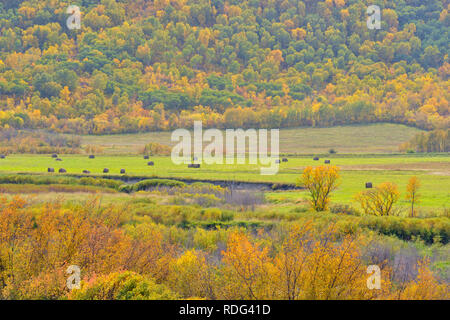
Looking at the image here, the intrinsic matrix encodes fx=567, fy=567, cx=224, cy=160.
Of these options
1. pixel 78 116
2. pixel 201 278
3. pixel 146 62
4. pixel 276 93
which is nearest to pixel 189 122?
pixel 78 116

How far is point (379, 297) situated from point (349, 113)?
110046 mm

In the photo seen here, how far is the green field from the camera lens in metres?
42.6

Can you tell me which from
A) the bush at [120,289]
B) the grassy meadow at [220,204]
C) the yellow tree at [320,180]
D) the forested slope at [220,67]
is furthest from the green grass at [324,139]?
the bush at [120,289]

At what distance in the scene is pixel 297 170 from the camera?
191 ft

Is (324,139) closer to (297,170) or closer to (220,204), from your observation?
(297,170)

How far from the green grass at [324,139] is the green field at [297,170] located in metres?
16.1

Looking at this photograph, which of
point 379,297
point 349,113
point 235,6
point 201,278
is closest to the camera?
point 379,297

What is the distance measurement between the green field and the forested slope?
147ft

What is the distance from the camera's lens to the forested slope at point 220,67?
125 metres

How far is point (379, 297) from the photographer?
1293 cm

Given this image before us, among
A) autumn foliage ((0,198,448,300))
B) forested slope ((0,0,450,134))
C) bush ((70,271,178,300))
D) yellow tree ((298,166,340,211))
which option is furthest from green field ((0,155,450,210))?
forested slope ((0,0,450,134))

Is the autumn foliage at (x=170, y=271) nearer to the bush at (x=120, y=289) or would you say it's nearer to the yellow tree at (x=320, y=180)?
the bush at (x=120, y=289)

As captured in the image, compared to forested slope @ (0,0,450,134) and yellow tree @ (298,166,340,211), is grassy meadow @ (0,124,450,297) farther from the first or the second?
forested slope @ (0,0,450,134)
